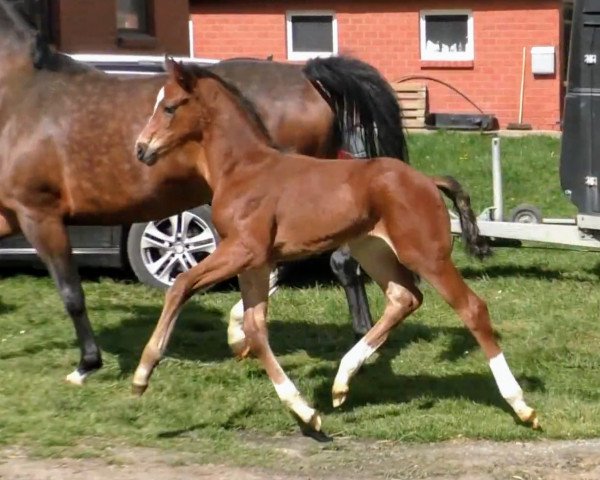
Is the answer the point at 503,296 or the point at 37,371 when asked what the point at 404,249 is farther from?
the point at 503,296

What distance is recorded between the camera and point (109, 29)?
18.0 m

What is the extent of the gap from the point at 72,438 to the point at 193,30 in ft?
63.7

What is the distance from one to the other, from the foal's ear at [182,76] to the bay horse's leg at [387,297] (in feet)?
3.98

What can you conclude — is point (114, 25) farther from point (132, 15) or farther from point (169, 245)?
point (169, 245)

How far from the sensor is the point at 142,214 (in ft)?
28.1

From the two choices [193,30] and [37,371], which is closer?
[37,371]

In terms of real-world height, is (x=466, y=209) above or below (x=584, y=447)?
above

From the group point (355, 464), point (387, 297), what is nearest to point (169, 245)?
point (387, 297)

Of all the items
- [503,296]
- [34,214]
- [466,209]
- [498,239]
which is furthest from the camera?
[498,239]

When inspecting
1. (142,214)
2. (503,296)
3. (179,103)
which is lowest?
(503,296)

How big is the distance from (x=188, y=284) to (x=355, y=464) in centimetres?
125

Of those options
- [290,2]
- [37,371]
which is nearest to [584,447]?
[37,371]

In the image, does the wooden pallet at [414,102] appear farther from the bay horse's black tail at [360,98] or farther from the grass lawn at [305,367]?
the bay horse's black tail at [360,98]

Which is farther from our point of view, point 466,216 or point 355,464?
point 466,216
